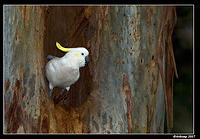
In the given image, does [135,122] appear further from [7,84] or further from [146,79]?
[7,84]

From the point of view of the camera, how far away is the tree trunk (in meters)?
1.25

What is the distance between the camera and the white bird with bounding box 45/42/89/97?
1290 millimetres

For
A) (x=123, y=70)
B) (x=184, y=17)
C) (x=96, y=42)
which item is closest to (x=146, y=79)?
(x=123, y=70)

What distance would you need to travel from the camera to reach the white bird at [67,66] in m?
1.29

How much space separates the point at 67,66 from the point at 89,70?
0.13m

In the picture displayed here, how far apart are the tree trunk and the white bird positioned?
4 centimetres

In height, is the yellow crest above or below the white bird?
above

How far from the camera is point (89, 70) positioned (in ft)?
4.53

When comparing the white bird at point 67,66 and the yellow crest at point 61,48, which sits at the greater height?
the yellow crest at point 61,48

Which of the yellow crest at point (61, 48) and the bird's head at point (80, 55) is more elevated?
the yellow crest at point (61, 48)

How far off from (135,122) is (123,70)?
0.22 metres

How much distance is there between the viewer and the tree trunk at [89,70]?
1250 millimetres

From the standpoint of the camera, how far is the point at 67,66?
4.22ft

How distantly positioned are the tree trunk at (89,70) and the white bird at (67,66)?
1.5 inches
